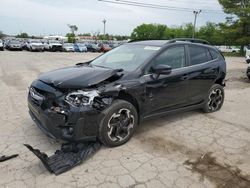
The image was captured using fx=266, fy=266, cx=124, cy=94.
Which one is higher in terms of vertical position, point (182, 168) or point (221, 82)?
point (221, 82)

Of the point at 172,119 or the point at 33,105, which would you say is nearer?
the point at 33,105

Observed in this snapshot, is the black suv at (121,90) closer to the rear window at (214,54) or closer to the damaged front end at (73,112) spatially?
the damaged front end at (73,112)

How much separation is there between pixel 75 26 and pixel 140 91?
96.0 metres

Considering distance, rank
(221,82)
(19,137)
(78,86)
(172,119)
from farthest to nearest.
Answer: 1. (221,82)
2. (172,119)
3. (19,137)
4. (78,86)

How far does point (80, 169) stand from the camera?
3428mm

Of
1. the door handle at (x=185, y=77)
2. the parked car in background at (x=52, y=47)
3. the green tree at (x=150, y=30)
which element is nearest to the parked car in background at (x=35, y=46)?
the parked car in background at (x=52, y=47)

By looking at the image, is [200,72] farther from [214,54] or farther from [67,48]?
[67,48]

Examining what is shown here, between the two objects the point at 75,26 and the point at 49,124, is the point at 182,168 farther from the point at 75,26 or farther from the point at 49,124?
the point at 75,26

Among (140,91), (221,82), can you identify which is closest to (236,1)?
(221,82)

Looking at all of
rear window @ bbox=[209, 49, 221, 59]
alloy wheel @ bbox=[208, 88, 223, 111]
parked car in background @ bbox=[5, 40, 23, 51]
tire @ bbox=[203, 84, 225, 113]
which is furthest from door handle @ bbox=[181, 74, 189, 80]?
parked car in background @ bbox=[5, 40, 23, 51]

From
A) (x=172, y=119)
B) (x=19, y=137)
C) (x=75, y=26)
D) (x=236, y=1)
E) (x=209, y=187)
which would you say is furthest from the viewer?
(x=75, y=26)

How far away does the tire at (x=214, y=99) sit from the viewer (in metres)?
5.81

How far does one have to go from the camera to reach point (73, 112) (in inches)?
139

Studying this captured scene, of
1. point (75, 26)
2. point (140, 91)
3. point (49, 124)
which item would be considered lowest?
point (49, 124)
